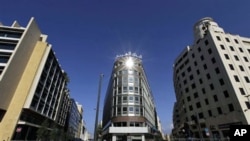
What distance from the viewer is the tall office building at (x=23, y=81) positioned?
2853cm

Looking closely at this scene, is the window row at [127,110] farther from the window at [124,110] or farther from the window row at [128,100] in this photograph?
the window row at [128,100]

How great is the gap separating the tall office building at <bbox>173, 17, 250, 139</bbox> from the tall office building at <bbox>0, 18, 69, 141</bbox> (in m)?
33.2

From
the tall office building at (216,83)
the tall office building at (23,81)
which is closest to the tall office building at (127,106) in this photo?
the tall office building at (216,83)

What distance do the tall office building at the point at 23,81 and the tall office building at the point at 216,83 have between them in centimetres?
3317

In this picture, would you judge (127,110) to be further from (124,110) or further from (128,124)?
(128,124)

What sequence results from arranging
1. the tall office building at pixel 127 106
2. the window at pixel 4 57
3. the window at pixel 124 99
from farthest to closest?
the window at pixel 124 99 → the tall office building at pixel 127 106 → the window at pixel 4 57

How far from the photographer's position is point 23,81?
33.1m

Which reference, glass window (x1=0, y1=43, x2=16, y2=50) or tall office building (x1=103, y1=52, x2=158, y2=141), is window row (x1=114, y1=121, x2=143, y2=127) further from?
glass window (x1=0, y1=43, x2=16, y2=50)

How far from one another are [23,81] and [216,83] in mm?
44355

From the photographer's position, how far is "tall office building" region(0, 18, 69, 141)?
93.6 feet

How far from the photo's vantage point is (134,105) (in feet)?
144

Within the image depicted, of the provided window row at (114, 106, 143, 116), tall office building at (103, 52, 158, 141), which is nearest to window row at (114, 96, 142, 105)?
tall office building at (103, 52, 158, 141)

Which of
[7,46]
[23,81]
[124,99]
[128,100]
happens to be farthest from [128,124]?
[7,46]

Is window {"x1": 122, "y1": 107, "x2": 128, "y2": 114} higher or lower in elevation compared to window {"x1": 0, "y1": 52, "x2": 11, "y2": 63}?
lower
